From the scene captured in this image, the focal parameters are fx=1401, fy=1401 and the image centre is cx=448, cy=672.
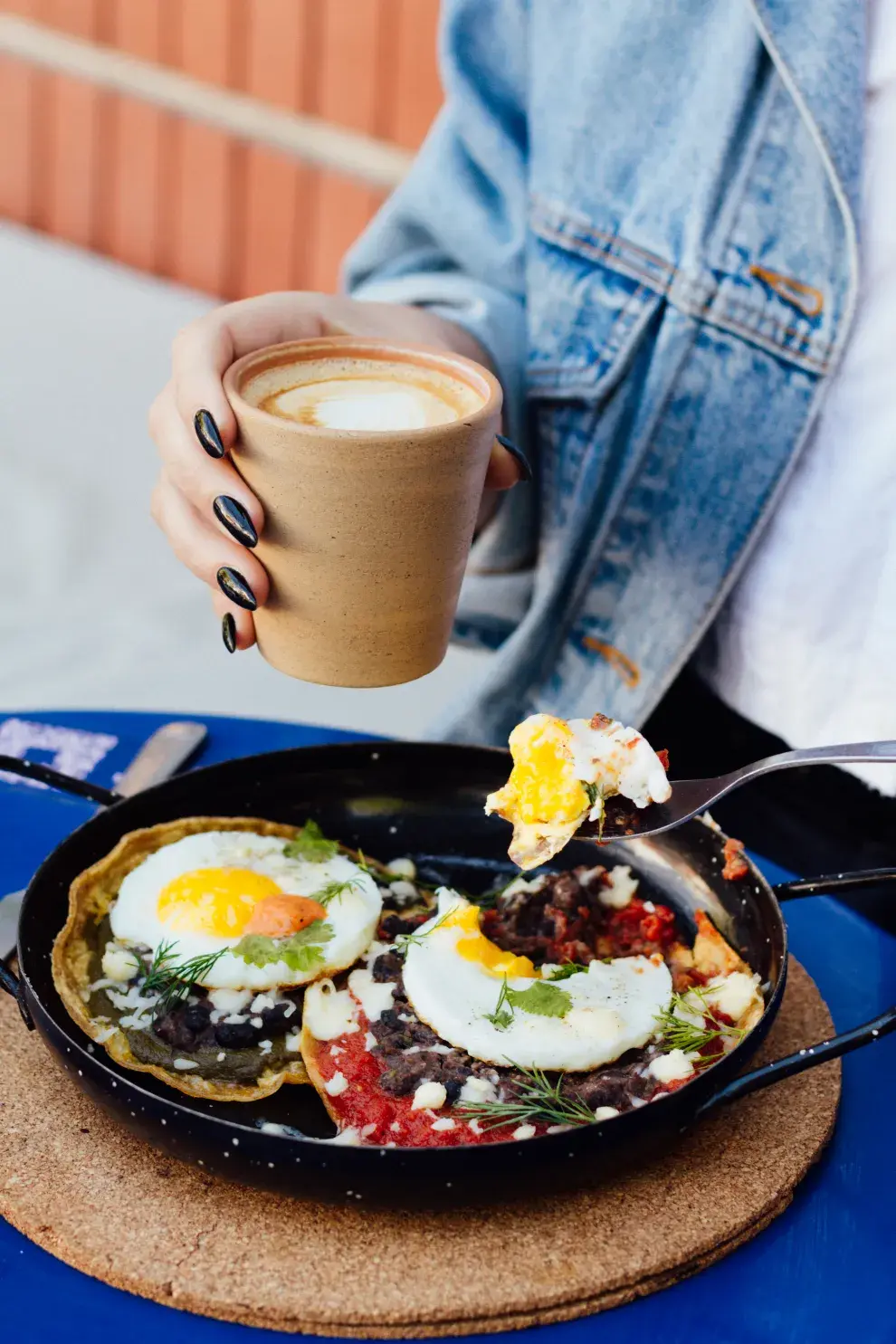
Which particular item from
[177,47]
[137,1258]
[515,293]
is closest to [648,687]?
[515,293]

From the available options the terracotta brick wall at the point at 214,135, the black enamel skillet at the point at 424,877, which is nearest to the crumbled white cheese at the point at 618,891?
the black enamel skillet at the point at 424,877

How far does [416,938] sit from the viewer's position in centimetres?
158

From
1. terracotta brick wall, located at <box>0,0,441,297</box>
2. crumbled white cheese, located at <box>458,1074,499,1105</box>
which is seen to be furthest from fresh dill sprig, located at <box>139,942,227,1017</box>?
terracotta brick wall, located at <box>0,0,441,297</box>

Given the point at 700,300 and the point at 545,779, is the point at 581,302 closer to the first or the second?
the point at 700,300

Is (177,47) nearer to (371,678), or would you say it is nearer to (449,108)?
(449,108)

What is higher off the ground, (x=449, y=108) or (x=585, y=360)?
(x=449, y=108)

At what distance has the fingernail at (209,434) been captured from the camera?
141cm

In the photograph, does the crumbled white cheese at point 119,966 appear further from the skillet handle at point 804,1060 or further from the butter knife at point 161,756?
the skillet handle at point 804,1060

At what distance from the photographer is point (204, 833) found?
5.68 feet

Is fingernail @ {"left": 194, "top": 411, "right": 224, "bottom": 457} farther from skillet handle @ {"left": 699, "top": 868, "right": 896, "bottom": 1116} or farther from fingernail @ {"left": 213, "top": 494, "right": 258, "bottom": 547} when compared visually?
skillet handle @ {"left": 699, "top": 868, "right": 896, "bottom": 1116}

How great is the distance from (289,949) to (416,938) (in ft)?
0.47

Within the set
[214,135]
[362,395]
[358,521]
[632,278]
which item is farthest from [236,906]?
[214,135]

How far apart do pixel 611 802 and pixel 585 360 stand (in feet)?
2.88

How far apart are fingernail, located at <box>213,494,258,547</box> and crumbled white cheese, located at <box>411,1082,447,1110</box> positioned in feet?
1.87
